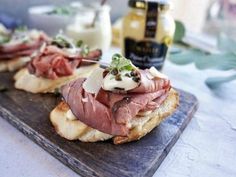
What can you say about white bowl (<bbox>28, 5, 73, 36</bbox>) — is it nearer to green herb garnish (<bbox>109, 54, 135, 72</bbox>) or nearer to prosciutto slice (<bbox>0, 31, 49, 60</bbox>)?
prosciutto slice (<bbox>0, 31, 49, 60</bbox>)

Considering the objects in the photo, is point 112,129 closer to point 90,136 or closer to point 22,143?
point 90,136

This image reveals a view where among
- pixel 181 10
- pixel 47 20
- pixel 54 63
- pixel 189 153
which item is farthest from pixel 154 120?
pixel 181 10

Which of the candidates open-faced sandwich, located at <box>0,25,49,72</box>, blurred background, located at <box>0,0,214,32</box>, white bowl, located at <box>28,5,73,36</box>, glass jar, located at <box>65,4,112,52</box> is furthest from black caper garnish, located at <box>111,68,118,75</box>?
blurred background, located at <box>0,0,214,32</box>

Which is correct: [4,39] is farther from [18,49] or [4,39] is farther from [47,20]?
[47,20]

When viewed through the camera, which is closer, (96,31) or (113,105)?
(113,105)

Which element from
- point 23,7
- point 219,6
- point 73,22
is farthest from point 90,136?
point 219,6

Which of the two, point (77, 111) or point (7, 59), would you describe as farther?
point (7, 59)
